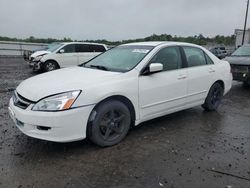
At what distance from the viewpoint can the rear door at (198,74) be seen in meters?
4.86

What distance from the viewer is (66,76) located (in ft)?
→ 12.8

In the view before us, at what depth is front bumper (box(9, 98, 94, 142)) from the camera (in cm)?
316

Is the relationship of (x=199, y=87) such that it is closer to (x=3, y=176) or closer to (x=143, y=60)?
(x=143, y=60)

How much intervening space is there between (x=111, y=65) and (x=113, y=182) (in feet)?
7.07

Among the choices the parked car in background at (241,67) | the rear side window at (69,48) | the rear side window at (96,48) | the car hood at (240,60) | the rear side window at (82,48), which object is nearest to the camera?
the parked car in background at (241,67)

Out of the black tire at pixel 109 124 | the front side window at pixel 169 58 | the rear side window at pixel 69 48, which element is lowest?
the black tire at pixel 109 124

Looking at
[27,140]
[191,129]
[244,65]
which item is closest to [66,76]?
[27,140]

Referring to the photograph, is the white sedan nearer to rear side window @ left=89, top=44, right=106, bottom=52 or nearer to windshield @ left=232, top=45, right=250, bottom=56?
windshield @ left=232, top=45, right=250, bottom=56

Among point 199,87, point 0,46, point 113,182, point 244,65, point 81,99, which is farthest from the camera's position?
point 0,46

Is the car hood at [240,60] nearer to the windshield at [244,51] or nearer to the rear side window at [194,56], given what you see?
the windshield at [244,51]

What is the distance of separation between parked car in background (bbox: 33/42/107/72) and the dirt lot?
7.45 metres

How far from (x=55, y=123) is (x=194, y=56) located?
3273 mm

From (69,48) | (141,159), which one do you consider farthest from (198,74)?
(69,48)

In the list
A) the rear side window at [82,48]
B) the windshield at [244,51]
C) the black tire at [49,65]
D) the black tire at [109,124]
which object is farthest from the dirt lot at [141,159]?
the rear side window at [82,48]
